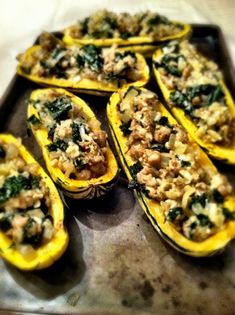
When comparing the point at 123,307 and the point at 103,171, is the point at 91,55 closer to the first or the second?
the point at 103,171

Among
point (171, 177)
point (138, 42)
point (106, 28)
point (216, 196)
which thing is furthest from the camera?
point (106, 28)

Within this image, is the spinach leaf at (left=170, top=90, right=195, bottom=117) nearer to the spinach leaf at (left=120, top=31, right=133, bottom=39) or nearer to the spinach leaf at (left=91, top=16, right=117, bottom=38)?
the spinach leaf at (left=120, top=31, right=133, bottom=39)

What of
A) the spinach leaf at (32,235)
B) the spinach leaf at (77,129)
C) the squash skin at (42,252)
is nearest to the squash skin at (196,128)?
the spinach leaf at (77,129)

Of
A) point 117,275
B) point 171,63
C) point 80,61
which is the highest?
point 80,61

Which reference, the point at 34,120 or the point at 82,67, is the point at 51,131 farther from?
the point at 82,67

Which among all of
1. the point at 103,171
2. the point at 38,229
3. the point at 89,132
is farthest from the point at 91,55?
the point at 38,229

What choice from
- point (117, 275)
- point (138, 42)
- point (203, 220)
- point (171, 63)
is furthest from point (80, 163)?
point (138, 42)

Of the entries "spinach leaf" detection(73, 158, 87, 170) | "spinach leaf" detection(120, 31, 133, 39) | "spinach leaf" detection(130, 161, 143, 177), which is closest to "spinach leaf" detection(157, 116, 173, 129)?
"spinach leaf" detection(130, 161, 143, 177)
